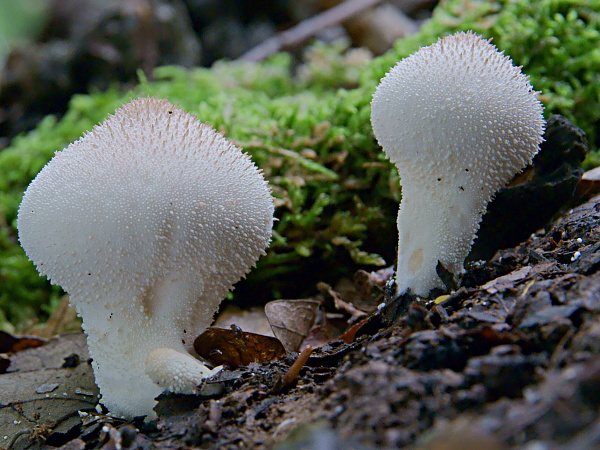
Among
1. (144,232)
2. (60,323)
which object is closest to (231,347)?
(144,232)

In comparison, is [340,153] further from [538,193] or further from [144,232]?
[144,232]

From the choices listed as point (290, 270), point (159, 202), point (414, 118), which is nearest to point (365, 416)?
point (159, 202)

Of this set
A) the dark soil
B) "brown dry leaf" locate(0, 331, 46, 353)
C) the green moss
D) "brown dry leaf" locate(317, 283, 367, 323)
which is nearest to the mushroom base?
the dark soil

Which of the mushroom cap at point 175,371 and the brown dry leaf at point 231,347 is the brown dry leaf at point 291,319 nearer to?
the brown dry leaf at point 231,347

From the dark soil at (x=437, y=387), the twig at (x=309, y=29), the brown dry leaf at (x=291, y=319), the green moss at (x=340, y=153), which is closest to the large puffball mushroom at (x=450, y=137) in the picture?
the dark soil at (x=437, y=387)

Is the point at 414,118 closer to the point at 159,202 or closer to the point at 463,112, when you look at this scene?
the point at 463,112

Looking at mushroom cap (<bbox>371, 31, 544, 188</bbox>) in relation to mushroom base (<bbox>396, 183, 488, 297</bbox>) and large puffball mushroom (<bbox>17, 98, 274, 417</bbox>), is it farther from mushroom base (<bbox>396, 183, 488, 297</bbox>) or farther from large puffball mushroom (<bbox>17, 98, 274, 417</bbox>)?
large puffball mushroom (<bbox>17, 98, 274, 417</bbox>)
